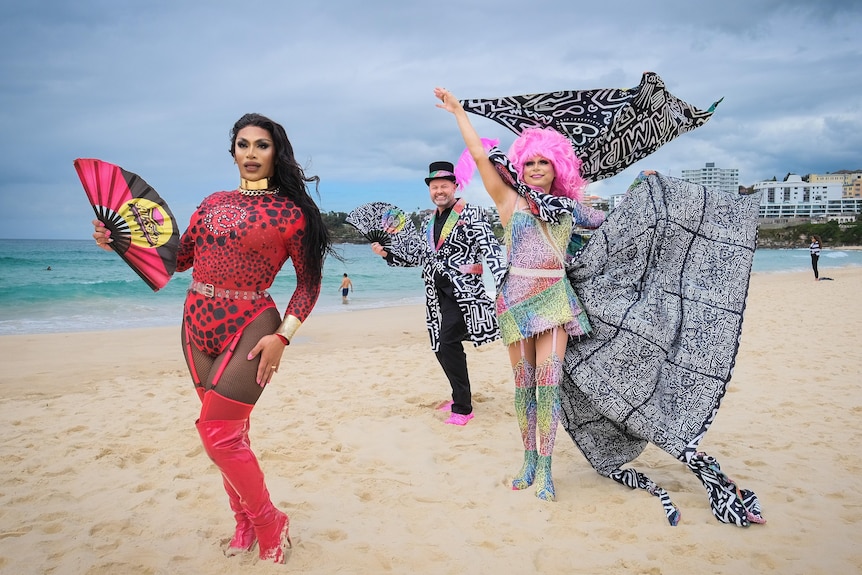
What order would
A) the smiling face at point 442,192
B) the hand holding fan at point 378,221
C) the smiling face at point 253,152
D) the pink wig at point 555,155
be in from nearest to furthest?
the smiling face at point 253,152
the pink wig at point 555,155
the smiling face at point 442,192
the hand holding fan at point 378,221

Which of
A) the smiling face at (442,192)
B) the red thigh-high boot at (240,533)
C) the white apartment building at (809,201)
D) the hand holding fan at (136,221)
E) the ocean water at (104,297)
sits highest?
the white apartment building at (809,201)

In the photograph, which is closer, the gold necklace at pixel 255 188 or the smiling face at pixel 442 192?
the gold necklace at pixel 255 188

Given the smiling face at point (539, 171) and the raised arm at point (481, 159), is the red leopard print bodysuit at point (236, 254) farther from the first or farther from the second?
the smiling face at point (539, 171)

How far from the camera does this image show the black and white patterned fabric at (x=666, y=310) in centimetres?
337

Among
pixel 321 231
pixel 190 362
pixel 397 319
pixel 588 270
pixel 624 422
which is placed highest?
pixel 321 231

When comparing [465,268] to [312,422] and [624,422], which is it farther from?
[624,422]

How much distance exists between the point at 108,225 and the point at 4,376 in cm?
618

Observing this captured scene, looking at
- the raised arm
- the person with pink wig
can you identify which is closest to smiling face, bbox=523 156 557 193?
the person with pink wig

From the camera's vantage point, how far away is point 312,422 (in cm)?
531

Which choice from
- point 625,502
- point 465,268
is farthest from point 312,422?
point 625,502

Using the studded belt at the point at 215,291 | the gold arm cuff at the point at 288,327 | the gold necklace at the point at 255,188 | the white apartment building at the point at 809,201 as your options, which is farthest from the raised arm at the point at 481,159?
the white apartment building at the point at 809,201

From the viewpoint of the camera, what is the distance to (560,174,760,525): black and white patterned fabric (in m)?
3.37

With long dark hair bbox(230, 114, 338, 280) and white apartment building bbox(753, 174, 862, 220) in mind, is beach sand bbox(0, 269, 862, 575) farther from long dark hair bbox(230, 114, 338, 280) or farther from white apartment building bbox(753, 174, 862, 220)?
white apartment building bbox(753, 174, 862, 220)

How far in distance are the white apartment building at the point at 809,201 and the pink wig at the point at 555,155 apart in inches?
4271
